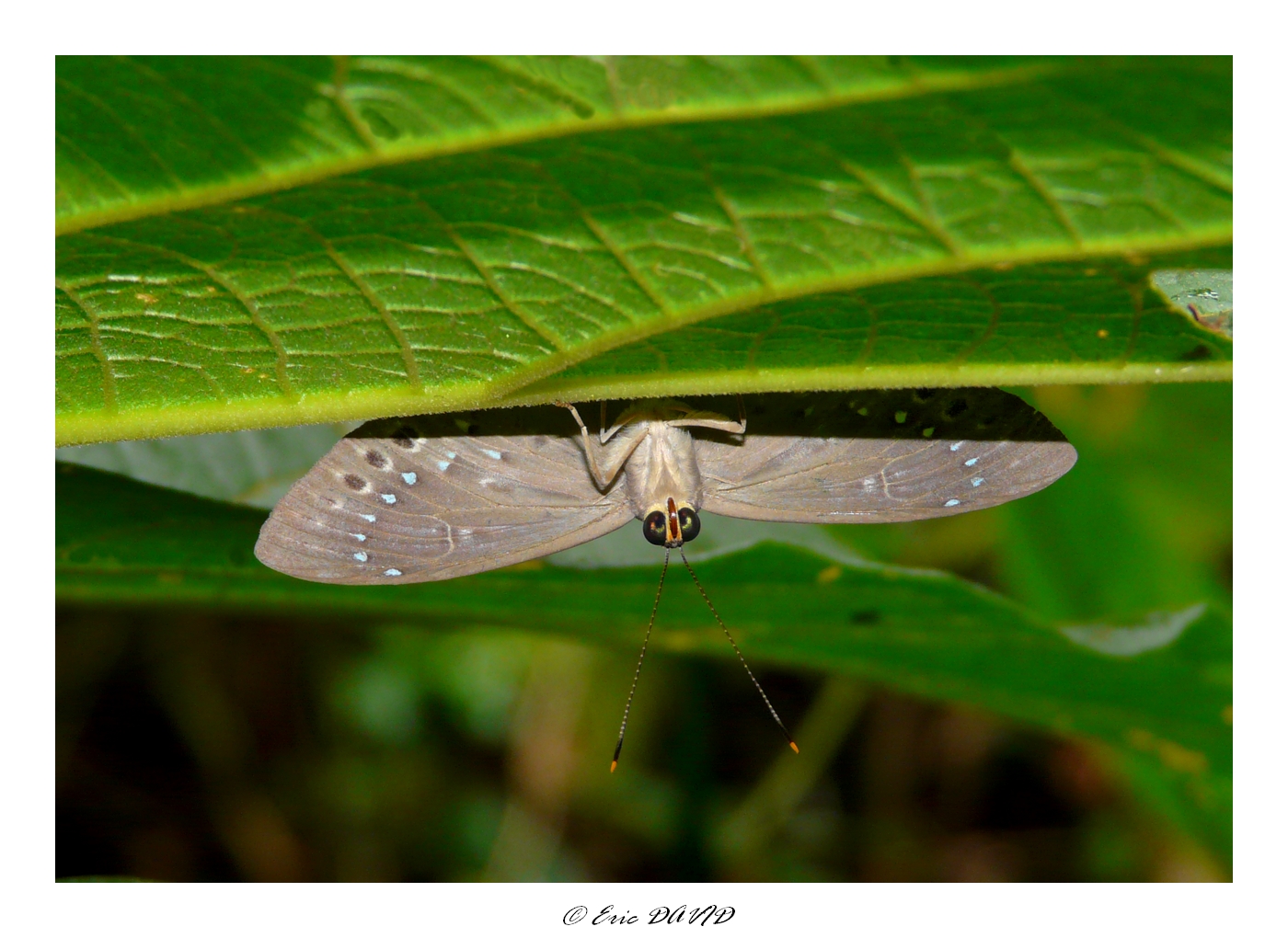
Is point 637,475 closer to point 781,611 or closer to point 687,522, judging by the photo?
point 687,522

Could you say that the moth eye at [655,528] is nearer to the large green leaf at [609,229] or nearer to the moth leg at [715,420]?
the moth leg at [715,420]

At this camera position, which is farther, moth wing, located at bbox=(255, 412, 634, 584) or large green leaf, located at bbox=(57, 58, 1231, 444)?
moth wing, located at bbox=(255, 412, 634, 584)

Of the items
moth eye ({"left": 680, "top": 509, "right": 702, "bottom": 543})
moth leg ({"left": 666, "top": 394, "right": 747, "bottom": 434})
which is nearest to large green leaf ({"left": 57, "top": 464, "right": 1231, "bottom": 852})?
moth eye ({"left": 680, "top": 509, "right": 702, "bottom": 543})

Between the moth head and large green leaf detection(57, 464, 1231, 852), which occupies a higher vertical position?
the moth head

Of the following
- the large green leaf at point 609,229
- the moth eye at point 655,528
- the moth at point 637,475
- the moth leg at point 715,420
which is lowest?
the moth eye at point 655,528

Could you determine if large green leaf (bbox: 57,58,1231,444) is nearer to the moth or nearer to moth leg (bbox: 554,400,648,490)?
the moth

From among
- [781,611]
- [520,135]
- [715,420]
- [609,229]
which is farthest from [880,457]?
[520,135]

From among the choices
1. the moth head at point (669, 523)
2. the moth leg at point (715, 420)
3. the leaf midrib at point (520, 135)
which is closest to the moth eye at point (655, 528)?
the moth head at point (669, 523)

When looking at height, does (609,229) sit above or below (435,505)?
above
